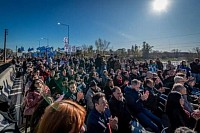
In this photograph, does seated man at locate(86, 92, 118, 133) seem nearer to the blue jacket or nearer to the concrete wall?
the blue jacket

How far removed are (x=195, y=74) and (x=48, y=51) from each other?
1916 centimetres

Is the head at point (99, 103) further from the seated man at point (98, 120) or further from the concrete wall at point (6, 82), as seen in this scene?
the concrete wall at point (6, 82)

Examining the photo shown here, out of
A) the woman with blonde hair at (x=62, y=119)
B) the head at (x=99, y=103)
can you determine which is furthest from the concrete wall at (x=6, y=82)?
the woman with blonde hair at (x=62, y=119)

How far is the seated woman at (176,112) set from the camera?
5422 millimetres

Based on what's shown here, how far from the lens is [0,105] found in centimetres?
518

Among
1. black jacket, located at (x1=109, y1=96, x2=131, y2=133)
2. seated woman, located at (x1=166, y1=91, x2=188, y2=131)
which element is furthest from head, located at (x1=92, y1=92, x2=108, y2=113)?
seated woman, located at (x1=166, y1=91, x2=188, y2=131)

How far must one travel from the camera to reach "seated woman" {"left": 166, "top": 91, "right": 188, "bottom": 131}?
5.42m

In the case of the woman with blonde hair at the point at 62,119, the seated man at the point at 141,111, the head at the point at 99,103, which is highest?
the woman with blonde hair at the point at 62,119

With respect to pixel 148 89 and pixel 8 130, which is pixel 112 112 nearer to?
pixel 148 89

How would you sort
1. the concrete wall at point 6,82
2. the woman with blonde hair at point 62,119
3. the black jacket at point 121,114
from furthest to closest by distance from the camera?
the concrete wall at point 6,82, the black jacket at point 121,114, the woman with blonde hair at point 62,119

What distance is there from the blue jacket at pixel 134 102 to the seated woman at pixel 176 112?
1.41 m

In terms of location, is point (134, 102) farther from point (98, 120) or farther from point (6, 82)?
point (6, 82)

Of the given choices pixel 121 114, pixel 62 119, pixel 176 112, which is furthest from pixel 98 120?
pixel 62 119

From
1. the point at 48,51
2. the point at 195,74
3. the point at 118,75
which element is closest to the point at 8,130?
the point at 118,75
